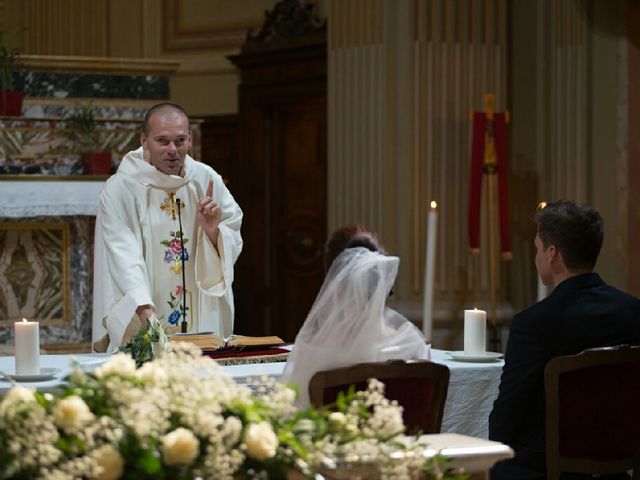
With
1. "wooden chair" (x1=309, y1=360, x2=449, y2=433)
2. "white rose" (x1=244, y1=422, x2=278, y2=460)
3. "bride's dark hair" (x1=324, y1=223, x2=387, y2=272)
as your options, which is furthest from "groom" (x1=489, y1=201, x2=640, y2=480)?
"white rose" (x1=244, y1=422, x2=278, y2=460)

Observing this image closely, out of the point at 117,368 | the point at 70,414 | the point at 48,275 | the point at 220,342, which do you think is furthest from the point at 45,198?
the point at 70,414

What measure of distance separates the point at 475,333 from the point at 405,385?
110 cm

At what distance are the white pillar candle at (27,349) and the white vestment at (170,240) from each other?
1109mm

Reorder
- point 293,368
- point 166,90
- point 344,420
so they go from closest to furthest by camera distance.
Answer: point 344,420 < point 293,368 < point 166,90

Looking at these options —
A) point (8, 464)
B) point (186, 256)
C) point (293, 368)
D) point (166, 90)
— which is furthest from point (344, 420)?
point (166, 90)

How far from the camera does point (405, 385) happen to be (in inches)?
123

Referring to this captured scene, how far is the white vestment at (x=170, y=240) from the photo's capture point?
15.8ft

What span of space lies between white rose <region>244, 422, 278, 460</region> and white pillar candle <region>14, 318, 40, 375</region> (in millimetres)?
1815

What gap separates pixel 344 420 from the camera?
6.81 feet

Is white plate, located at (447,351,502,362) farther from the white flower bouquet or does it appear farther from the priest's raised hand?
the white flower bouquet

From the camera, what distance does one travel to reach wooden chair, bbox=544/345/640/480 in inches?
128

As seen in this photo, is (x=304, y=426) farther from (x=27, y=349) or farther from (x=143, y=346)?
(x=27, y=349)

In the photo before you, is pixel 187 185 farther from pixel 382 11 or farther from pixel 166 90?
pixel 382 11

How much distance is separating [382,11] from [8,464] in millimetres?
6429
